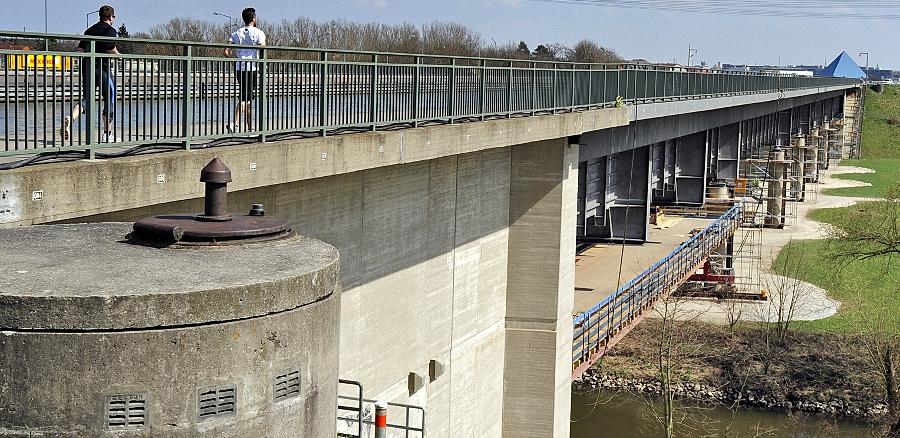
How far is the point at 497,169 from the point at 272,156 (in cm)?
1027

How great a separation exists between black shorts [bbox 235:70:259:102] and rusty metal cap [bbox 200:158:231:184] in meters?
4.77

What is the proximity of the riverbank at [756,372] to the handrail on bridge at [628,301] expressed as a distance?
7.71 feet

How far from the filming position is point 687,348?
35531 mm

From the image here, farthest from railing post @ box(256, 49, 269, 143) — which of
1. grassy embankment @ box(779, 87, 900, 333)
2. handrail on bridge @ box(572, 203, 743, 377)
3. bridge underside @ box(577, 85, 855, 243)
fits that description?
grassy embankment @ box(779, 87, 900, 333)

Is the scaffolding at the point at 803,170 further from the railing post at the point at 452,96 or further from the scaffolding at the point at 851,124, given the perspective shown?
the railing post at the point at 452,96

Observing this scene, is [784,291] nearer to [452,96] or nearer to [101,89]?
[452,96]

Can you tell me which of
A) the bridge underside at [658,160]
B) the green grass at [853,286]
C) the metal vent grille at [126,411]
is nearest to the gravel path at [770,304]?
the green grass at [853,286]

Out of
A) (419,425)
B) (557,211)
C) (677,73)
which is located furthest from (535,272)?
(677,73)

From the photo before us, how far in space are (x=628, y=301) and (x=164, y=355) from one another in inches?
931

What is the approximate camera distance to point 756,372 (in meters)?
34.2

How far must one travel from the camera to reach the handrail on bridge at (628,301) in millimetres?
24844

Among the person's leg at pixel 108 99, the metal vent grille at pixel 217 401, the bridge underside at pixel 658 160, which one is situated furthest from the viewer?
the bridge underside at pixel 658 160

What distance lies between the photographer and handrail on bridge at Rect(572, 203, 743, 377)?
24.8 metres

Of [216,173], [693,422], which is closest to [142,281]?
[216,173]
